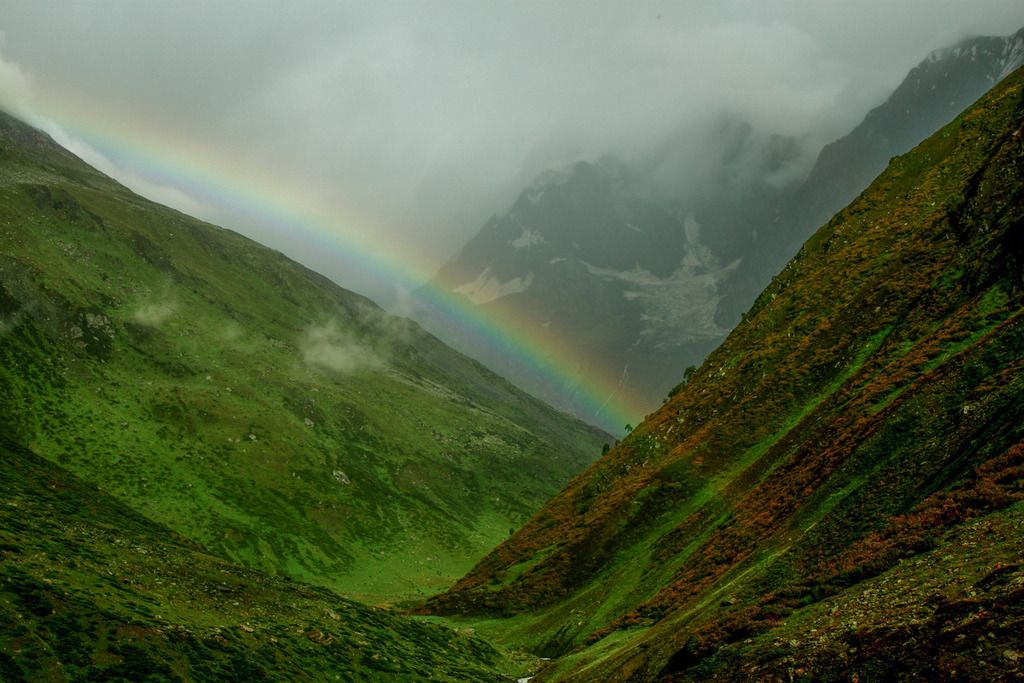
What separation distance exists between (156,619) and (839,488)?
3567 centimetres

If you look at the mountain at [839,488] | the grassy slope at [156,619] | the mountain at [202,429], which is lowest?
the mountain at [202,429]

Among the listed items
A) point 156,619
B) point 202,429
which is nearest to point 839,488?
point 156,619

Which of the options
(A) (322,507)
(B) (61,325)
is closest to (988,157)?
(A) (322,507)

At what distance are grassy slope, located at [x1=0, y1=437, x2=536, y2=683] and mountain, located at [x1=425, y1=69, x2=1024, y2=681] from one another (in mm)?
11301

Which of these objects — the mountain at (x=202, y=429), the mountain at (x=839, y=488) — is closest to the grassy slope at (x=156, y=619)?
the mountain at (x=839, y=488)

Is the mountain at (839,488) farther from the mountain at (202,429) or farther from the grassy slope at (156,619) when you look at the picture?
the mountain at (202,429)

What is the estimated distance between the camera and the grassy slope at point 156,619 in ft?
73.7

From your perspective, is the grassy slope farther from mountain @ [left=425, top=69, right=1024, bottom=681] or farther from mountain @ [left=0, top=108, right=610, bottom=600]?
mountain @ [left=0, top=108, right=610, bottom=600]

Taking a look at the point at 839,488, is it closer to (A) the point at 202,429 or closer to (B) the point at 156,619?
(B) the point at 156,619

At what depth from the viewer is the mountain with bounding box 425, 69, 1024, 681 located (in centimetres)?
1998

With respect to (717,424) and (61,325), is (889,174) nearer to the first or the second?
(717,424)

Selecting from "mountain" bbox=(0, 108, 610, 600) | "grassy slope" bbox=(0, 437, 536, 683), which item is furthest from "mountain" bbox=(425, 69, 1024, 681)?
"mountain" bbox=(0, 108, 610, 600)

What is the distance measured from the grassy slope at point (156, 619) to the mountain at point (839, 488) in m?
11.3

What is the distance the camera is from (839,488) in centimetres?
3409
